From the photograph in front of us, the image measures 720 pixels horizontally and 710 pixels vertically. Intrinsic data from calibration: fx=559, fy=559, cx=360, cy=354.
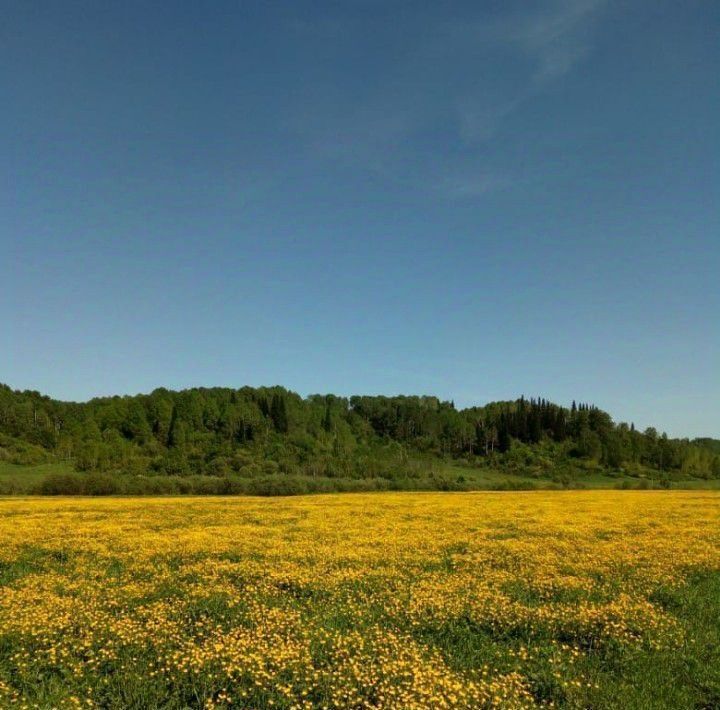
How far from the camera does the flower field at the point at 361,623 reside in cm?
940

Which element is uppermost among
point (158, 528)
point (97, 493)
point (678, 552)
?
point (678, 552)

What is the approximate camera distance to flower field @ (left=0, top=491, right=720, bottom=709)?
9398 mm

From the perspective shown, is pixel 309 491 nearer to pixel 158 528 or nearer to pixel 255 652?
pixel 158 528

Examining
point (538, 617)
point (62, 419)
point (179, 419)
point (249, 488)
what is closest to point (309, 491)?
point (249, 488)

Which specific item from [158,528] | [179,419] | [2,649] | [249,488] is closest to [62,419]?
[179,419]

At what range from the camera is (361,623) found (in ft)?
41.5

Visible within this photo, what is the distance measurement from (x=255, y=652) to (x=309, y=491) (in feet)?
290

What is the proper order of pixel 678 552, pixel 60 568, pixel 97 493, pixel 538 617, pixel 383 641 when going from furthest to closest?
pixel 97 493
pixel 678 552
pixel 60 568
pixel 538 617
pixel 383 641

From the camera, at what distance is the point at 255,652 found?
10.7 meters

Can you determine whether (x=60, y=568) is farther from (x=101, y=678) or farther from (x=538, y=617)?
(x=538, y=617)

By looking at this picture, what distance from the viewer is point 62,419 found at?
638ft

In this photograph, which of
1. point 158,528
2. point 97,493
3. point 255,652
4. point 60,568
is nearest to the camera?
point 255,652

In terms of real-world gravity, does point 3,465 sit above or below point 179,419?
below

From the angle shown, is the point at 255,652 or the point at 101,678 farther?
the point at 255,652
